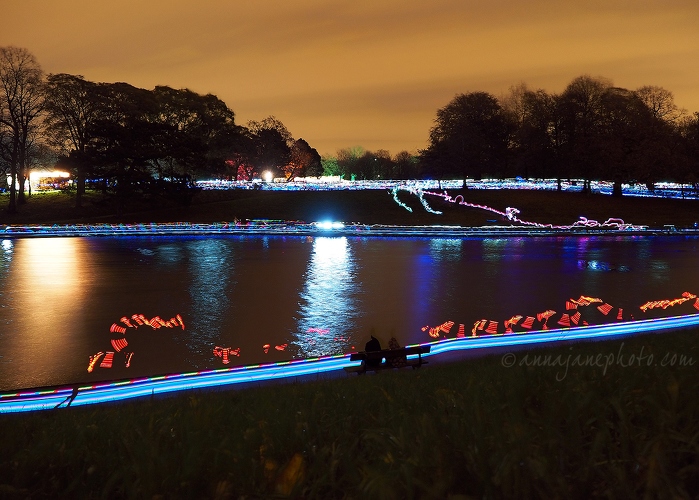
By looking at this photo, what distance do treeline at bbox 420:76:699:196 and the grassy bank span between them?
3878 mm

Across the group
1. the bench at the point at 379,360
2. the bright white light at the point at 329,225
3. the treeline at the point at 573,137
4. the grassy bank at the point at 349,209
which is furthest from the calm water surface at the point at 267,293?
the treeline at the point at 573,137

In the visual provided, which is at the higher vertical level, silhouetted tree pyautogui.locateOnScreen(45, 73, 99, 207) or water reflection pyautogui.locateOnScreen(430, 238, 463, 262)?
silhouetted tree pyautogui.locateOnScreen(45, 73, 99, 207)

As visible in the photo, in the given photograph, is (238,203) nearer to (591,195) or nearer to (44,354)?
(591,195)

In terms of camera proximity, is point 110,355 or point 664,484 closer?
point 664,484

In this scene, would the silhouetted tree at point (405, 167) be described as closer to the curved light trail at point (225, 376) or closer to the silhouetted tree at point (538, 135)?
the silhouetted tree at point (538, 135)

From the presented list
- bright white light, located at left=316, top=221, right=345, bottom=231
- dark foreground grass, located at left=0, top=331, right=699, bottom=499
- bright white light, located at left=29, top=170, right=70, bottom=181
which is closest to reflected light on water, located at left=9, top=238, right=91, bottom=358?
dark foreground grass, located at left=0, top=331, right=699, bottom=499

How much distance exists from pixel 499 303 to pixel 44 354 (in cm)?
1061

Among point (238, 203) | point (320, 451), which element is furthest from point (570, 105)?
point (320, 451)

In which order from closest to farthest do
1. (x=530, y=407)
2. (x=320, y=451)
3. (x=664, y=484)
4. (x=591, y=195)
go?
(x=664, y=484) → (x=320, y=451) → (x=530, y=407) → (x=591, y=195)

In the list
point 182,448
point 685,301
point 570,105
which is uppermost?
point 570,105

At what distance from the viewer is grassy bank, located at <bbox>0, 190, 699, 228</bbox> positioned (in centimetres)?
4806

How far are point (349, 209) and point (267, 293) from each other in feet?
115

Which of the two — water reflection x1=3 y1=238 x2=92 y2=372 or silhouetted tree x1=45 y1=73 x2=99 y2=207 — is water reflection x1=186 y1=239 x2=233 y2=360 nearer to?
water reflection x1=3 y1=238 x2=92 y2=372

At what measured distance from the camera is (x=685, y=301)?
52.9 ft
